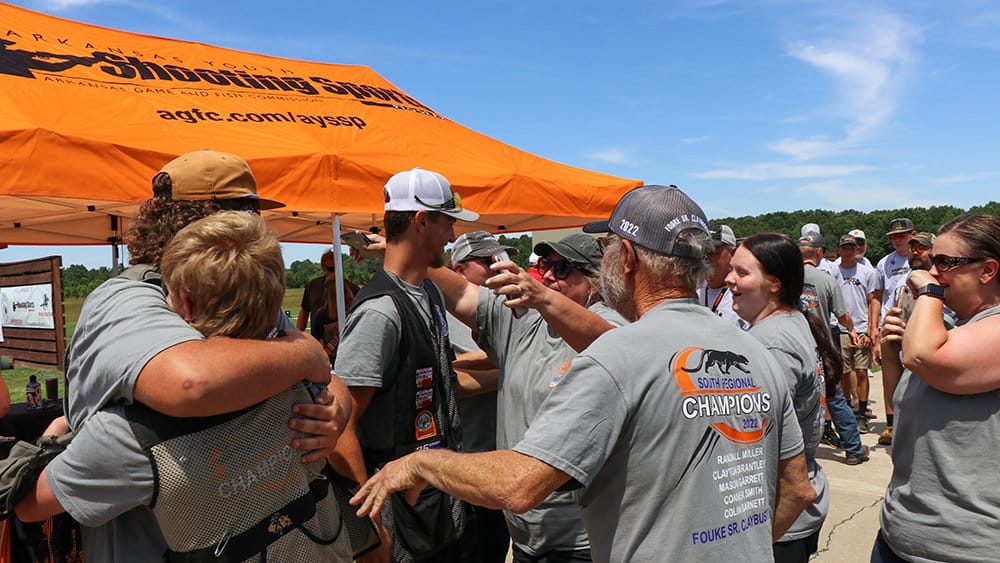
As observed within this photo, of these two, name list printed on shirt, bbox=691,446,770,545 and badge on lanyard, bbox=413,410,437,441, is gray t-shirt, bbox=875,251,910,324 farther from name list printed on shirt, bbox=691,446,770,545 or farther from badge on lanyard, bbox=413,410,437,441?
name list printed on shirt, bbox=691,446,770,545

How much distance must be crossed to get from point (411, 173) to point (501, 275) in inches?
25.7

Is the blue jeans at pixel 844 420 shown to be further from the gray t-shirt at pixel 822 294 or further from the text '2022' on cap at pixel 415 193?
the text '2022' on cap at pixel 415 193

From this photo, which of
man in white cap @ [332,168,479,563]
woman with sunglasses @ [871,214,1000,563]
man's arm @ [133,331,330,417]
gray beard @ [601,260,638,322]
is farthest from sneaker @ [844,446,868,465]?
man's arm @ [133,331,330,417]

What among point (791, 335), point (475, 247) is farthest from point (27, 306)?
point (791, 335)

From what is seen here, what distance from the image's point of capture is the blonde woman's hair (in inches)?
55.9

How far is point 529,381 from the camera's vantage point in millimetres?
2773

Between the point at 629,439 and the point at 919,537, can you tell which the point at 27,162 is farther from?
the point at 919,537

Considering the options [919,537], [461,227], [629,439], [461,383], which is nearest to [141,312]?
[629,439]

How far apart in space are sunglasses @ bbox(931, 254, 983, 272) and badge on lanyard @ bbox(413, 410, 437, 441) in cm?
183

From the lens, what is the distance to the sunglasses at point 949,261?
7.83 feet

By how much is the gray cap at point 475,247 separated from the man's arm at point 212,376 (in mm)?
1785

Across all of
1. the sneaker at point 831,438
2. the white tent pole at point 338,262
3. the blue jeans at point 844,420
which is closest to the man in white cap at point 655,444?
the white tent pole at point 338,262

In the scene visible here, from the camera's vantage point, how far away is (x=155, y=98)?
4.42 metres

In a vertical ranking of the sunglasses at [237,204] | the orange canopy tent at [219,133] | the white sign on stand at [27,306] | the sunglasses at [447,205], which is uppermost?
the orange canopy tent at [219,133]
